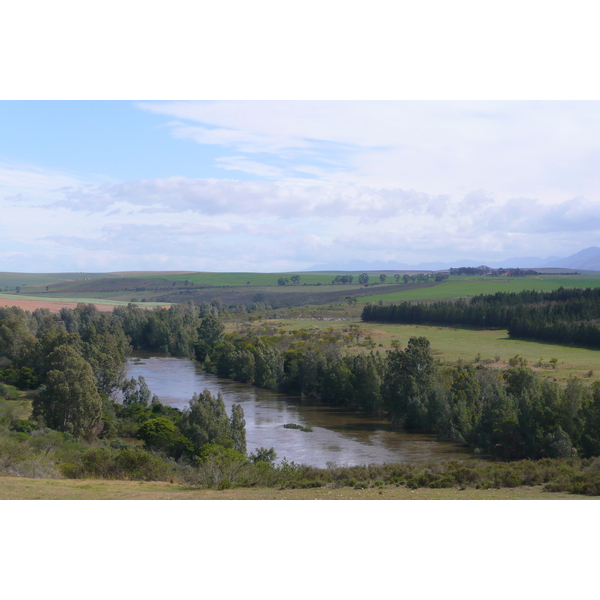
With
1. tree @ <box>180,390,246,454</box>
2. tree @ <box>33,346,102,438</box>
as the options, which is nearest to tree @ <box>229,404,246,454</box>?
tree @ <box>180,390,246,454</box>

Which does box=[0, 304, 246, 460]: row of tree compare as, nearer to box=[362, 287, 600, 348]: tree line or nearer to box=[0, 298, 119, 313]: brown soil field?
box=[0, 298, 119, 313]: brown soil field

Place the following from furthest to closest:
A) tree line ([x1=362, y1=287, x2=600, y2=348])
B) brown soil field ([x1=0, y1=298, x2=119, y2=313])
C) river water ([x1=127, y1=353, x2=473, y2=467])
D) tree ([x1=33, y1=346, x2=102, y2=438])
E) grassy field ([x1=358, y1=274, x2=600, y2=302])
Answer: grassy field ([x1=358, y1=274, x2=600, y2=302]) → brown soil field ([x1=0, y1=298, x2=119, y2=313]) → tree line ([x1=362, y1=287, x2=600, y2=348]) → tree ([x1=33, y1=346, x2=102, y2=438]) → river water ([x1=127, y1=353, x2=473, y2=467])

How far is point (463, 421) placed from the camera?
32.5 metres

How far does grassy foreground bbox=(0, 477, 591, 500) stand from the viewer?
13.8 meters

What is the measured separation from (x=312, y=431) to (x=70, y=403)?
13936 millimetres

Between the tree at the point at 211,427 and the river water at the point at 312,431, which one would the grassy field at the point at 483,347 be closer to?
the river water at the point at 312,431

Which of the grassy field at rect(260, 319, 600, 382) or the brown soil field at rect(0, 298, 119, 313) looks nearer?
the grassy field at rect(260, 319, 600, 382)

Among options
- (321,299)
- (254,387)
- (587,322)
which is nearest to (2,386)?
(254,387)

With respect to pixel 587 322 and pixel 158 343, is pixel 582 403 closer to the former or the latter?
→ pixel 587 322

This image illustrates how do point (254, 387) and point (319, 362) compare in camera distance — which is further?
point (254, 387)

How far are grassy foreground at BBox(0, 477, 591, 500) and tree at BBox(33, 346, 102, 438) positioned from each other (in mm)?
14888

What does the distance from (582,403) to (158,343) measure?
5921 centimetres

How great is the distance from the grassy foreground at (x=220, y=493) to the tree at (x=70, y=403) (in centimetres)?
1489

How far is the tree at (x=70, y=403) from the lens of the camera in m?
30.7
